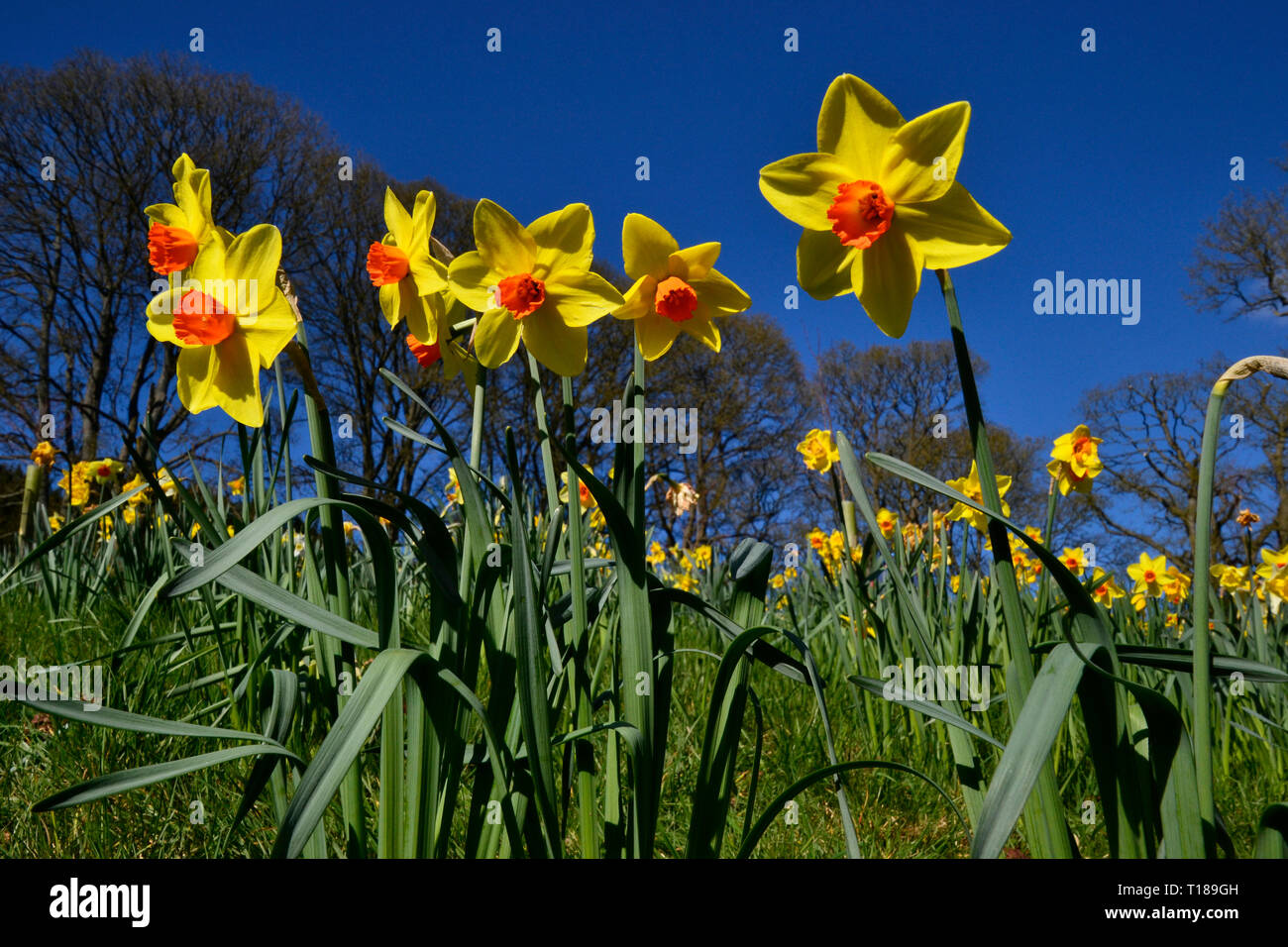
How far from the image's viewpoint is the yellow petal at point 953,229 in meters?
0.87

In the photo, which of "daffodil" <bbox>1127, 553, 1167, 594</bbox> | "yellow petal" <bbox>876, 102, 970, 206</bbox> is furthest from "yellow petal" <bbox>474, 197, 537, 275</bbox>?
"daffodil" <bbox>1127, 553, 1167, 594</bbox>

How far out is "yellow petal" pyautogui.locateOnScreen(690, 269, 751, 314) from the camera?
3.42ft

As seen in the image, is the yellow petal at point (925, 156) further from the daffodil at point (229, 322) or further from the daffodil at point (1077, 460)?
the daffodil at point (1077, 460)

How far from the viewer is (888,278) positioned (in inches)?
36.3

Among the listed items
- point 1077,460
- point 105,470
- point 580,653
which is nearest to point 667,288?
point 580,653

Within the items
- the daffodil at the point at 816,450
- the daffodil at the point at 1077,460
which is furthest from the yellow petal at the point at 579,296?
the daffodil at the point at 816,450

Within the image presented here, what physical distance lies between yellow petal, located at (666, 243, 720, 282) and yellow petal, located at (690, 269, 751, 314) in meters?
0.01

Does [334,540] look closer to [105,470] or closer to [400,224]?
[400,224]

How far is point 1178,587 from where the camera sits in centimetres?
383

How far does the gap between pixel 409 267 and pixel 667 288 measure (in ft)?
1.33

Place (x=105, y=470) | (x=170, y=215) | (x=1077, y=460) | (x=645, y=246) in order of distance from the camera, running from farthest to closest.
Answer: (x=105, y=470)
(x=1077, y=460)
(x=170, y=215)
(x=645, y=246)
